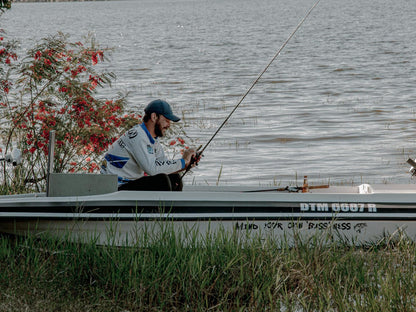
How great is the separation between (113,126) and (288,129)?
7.08m

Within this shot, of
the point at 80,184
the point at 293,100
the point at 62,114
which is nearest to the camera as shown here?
the point at 80,184

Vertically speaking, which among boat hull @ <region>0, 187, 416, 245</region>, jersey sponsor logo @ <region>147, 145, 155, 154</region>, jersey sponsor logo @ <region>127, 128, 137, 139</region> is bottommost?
boat hull @ <region>0, 187, 416, 245</region>

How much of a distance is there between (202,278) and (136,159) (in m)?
1.50

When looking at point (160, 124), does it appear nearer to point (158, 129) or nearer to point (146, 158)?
point (158, 129)

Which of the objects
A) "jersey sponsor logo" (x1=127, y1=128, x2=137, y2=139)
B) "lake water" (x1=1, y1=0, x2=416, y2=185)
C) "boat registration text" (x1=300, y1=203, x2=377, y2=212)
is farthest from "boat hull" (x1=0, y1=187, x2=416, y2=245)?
"lake water" (x1=1, y1=0, x2=416, y2=185)

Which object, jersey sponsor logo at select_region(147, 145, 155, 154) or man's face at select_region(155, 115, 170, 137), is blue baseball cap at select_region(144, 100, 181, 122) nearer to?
man's face at select_region(155, 115, 170, 137)

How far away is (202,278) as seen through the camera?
17.9ft

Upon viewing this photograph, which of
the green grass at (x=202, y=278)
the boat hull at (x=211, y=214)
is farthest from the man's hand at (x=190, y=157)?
the green grass at (x=202, y=278)

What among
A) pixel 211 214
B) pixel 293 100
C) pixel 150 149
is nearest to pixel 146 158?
pixel 150 149

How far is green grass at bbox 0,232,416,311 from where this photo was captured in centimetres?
531

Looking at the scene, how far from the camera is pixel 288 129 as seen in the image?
51.6ft

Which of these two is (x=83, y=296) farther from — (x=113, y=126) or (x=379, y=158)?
(x=379, y=158)

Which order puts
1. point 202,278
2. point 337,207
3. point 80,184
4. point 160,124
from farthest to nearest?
point 160,124 < point 337,207 < point 80,184 < point 202,278

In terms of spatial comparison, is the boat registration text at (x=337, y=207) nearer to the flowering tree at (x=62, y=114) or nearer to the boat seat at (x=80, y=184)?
the boat seat at (x=80, y=184)
